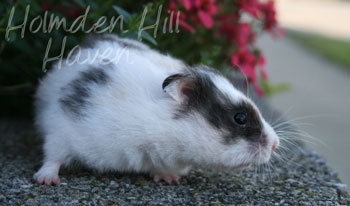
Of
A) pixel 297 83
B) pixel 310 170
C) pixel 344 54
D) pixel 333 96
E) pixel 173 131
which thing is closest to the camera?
pixel 173 131

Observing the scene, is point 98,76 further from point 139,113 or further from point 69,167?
point 69,167

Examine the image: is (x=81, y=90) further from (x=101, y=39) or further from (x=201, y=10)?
(x=201, y=10)

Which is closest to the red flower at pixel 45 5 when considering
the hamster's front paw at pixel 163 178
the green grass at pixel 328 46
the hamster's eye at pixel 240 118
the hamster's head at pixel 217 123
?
the hamster's head at pixel 217 123

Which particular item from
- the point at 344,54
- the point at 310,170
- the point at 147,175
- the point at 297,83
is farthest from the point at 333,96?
the point at 147,175

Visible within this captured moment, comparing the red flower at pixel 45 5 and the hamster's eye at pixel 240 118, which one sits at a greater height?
the red flower at pixel 45 5

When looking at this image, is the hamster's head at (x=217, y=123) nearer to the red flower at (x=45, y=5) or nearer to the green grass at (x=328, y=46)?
the red flower at (x=45, y=5)
